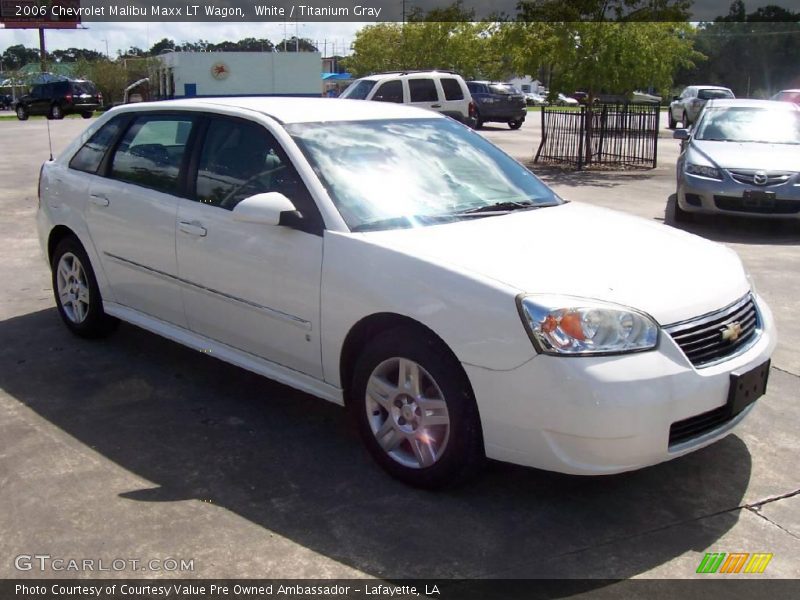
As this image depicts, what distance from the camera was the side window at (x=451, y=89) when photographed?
2075 cm

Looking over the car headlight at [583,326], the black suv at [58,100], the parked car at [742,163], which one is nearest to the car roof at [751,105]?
the parked car at [742,163]

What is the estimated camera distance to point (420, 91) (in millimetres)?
20219

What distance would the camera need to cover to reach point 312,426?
4488 mm

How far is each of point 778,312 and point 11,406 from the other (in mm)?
5431

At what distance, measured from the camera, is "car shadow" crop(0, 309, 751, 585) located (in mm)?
3258

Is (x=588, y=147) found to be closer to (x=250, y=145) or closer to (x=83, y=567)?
(x=250, y=145)

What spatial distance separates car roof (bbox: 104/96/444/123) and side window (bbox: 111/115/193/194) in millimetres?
120

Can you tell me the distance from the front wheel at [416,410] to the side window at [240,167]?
3.00 feet

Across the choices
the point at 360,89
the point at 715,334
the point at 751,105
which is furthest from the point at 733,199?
the point at 360,89

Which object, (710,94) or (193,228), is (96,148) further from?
(710,94)

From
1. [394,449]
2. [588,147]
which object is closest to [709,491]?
[394,449]

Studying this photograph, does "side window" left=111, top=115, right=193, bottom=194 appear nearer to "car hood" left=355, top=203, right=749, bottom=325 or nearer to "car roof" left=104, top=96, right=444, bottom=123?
"car roof" left=104, top=96, right=444, bottom=123

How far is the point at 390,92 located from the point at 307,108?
15338 millimetres

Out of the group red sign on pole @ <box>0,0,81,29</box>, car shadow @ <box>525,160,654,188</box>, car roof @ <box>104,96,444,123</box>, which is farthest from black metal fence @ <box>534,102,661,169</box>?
red sign on pole @ <box>0,0,81,29</box>
